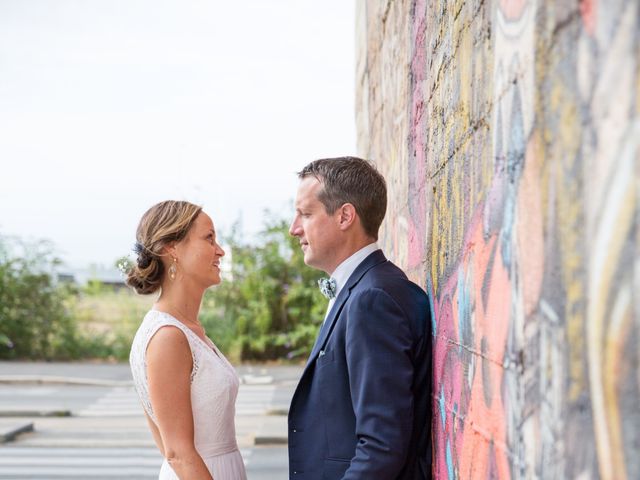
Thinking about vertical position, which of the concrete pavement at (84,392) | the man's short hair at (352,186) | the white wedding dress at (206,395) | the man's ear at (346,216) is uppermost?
the man's short hair at (352,186)

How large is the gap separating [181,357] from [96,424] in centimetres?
853

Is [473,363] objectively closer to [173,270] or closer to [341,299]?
[341,299]

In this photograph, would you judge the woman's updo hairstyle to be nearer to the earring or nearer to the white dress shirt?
the earring

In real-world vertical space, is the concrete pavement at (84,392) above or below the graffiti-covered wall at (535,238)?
below

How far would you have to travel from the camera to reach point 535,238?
1.62m

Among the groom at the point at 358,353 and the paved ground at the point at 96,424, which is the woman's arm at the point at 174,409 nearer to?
the groom at the point at 358,353

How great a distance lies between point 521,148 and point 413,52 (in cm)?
228

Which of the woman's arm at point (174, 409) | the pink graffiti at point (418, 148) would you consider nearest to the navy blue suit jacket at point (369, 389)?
the woman's arm at point (174, 409)

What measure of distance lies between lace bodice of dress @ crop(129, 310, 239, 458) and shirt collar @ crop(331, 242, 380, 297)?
1.89ft

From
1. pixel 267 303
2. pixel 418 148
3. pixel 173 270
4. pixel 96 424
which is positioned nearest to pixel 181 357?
pixel 173 270

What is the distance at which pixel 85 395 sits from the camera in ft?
45.6

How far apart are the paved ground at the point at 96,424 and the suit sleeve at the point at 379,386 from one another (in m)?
5.53

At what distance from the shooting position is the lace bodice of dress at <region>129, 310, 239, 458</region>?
3143 millimetres

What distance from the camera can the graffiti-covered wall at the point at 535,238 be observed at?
1.20 m
